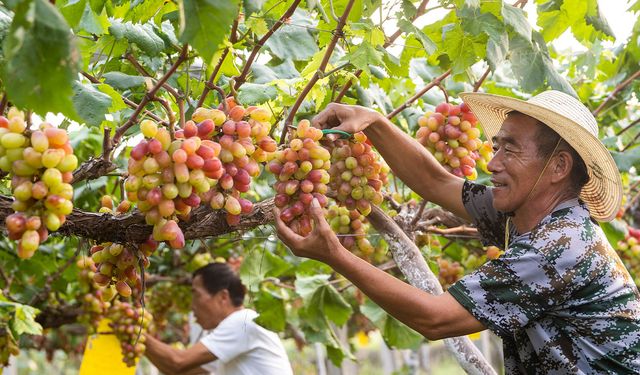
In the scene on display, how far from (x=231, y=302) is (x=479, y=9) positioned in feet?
10.6

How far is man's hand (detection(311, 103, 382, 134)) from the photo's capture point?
2402 millimetres

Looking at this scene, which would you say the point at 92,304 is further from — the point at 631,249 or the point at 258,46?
the point at 631,249

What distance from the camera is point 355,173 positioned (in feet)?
7.91

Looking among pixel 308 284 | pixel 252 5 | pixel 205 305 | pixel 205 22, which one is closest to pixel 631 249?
pixel 308 284

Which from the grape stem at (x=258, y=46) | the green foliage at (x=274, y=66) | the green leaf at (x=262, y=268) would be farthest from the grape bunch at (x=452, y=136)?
the green leaf at (x=262, y=268)

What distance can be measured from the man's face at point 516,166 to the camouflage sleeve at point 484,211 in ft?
1.06

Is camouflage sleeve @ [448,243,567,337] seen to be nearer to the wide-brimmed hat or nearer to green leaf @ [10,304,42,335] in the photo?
the wide-brimmed hat

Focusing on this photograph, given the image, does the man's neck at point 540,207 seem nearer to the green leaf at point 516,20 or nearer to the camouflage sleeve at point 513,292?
the camouflage sleeve at point 513,292

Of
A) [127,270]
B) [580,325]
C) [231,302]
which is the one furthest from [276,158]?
[231,302]

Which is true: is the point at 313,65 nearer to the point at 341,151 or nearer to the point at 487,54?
the point at 341,151

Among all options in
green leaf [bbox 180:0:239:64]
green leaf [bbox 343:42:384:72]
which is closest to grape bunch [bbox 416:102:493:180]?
green leaf [bbox 343:42:384:72]

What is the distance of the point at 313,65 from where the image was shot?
255 centimetres

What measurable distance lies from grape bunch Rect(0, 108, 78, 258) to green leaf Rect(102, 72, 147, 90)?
1.03m

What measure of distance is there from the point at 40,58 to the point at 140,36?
4.43ft
